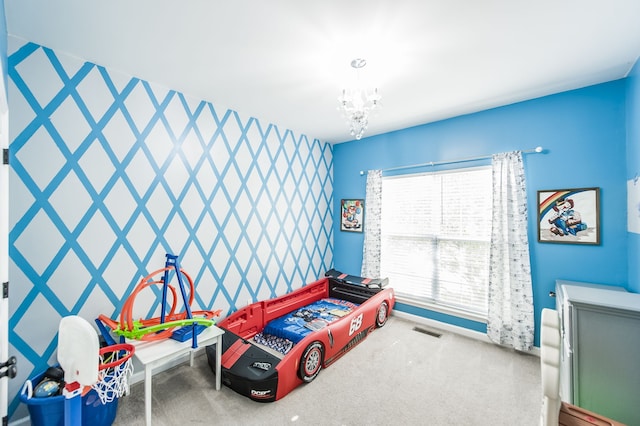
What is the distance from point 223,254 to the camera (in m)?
2.89

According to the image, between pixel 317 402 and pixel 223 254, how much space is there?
5.74 feet

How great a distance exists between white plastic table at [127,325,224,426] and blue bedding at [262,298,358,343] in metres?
0.82

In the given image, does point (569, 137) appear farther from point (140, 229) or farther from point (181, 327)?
point (140, 229)

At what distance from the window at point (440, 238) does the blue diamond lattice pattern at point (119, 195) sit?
1.71 m

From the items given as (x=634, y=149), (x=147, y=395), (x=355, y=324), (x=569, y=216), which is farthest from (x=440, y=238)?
(x=147, y=395)

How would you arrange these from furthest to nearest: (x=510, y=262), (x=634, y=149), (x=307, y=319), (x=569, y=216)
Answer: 1. (x=307, y=319)
2. (x=510, y=262)
3. (x=569, y=216)
4. (x=634, y=149)

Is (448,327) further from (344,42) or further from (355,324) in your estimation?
(344,42)

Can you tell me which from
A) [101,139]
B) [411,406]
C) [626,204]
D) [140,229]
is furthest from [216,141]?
[626,204]

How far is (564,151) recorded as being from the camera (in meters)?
2.49

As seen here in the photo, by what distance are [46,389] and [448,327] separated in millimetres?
3711

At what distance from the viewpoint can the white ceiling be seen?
1.51 m

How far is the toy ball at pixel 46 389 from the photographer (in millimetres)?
1542

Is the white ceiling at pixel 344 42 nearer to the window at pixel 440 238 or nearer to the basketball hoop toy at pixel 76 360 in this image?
the window at pixel 440 238

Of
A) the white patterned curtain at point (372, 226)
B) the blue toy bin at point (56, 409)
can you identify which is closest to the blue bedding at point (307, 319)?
the white patterned curtain at point (372, 226)
